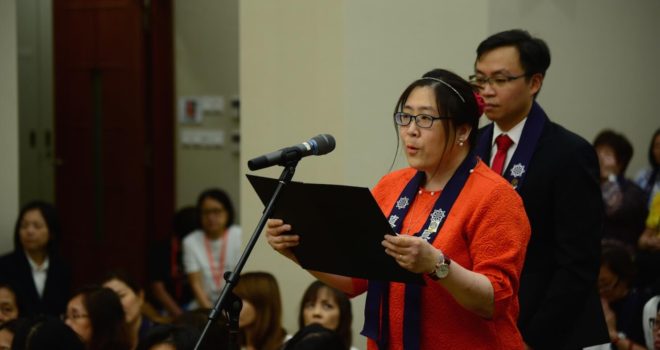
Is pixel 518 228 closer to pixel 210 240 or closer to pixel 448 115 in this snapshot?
pixel 448 115

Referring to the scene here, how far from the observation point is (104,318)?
14.8ft

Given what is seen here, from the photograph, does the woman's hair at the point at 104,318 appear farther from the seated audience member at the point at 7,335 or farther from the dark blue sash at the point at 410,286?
the dark blue sash at the point at 410,286

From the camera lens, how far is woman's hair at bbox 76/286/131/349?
4.51m

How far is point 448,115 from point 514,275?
1.36 feet

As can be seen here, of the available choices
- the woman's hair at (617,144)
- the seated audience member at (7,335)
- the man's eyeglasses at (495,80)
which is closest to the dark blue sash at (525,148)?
the man's eyeglasses at (495,80)

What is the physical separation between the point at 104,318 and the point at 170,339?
1229mm

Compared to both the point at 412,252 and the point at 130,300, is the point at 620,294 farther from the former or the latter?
the point at 412,252

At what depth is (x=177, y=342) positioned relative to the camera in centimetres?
336

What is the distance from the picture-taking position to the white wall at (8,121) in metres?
5.68

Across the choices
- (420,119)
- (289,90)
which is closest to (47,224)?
(289,90)

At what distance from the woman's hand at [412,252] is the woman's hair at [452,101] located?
36 cm

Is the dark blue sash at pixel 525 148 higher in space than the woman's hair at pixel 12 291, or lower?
higher

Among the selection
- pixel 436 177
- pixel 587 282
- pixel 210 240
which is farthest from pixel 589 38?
pixel 436 177

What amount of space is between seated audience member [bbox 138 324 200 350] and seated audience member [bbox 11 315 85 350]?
61 centimetres
